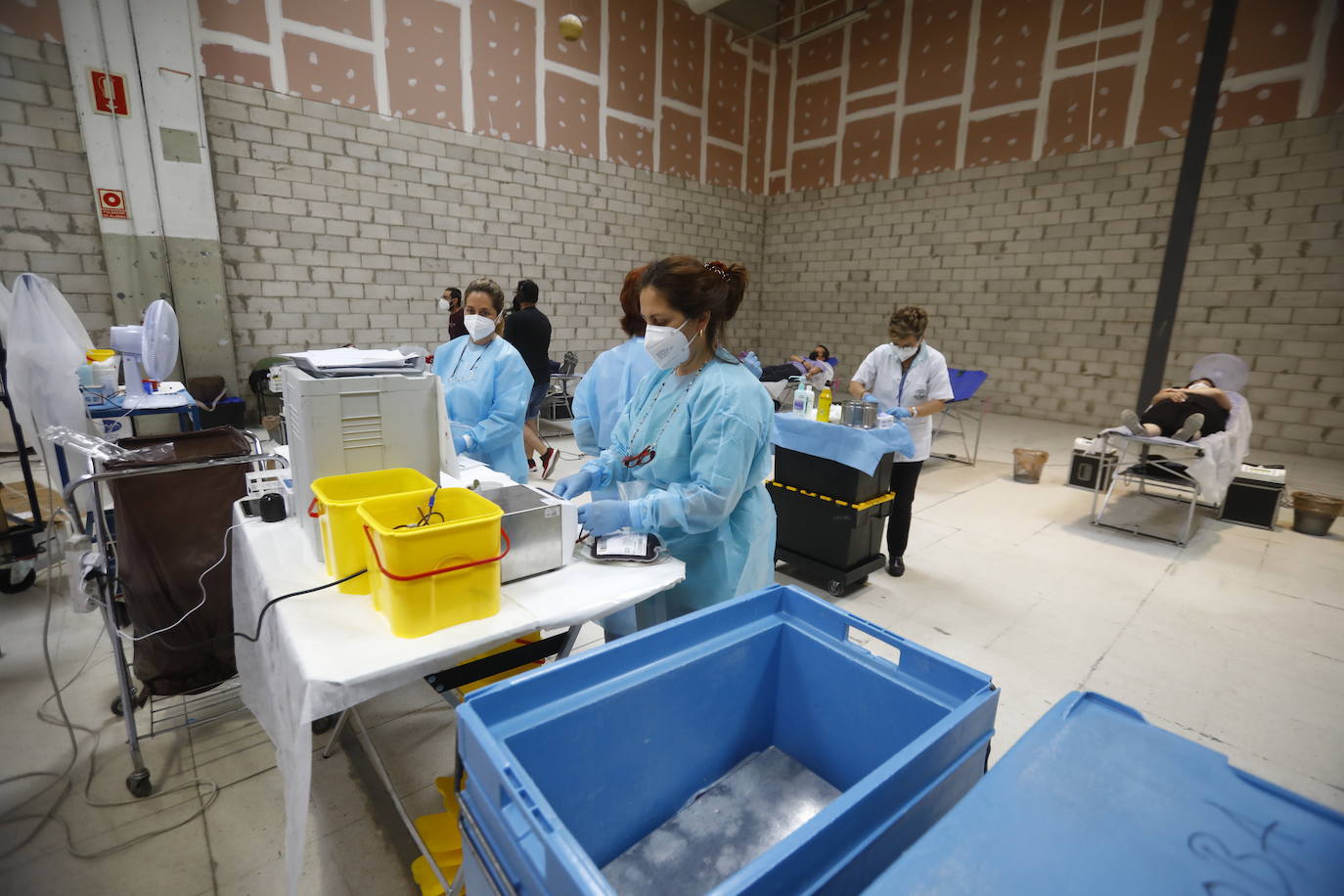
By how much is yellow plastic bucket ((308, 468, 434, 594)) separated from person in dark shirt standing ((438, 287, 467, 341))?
413 centimetres

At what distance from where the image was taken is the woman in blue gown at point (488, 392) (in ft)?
8.17

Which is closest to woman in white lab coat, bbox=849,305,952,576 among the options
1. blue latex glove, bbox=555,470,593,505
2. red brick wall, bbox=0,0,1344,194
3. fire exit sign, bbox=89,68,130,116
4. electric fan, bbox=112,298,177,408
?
blue latex glove, bbox=555,470,593,505

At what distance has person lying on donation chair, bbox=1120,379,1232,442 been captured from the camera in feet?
12.5

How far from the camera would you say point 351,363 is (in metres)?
1.42

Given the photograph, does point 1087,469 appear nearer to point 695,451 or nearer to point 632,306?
point 632,306

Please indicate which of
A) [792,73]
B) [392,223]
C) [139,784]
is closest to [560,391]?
[392,223]

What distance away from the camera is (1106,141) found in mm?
6445

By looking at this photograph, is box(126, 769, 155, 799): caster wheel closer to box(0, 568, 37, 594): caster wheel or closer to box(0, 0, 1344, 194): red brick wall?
box(0, 568, 37, 594): caster wheel

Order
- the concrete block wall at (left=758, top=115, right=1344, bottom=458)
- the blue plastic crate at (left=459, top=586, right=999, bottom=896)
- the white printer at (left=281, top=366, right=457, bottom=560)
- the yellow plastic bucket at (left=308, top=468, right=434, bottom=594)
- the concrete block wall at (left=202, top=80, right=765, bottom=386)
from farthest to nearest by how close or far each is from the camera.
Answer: the concrete block wall at (left=758, top=115, right=1344, bottom=458)
the concrete block wall at (left=202, top=80, right=765, bottom=386)
the white printer at (left=281, top=366, right=457, bottom=560)
the yellow plastic bucket at (left=308, top=468, right=434, bottom=594)
the blue plastic crate at (left=459, top=586, right=999, bottom=896)

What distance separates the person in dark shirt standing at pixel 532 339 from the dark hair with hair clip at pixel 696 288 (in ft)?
8.57

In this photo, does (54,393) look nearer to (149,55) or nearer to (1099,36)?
(149,55)

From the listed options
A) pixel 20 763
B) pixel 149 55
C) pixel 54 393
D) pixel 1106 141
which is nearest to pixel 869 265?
pixel 1106 141

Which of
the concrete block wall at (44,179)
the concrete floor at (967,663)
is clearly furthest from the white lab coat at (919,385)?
the concrete block wall at (44,179)

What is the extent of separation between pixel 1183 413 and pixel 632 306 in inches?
152
